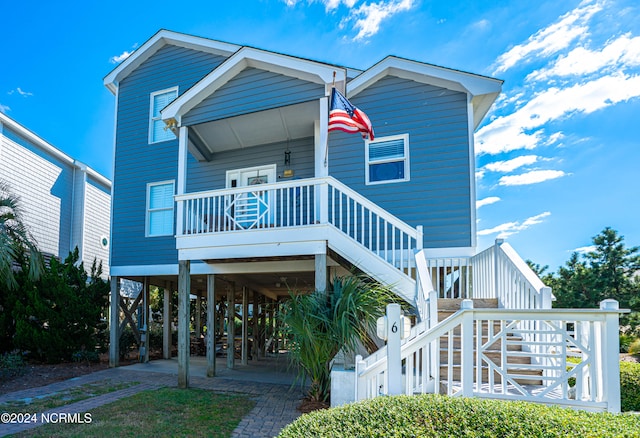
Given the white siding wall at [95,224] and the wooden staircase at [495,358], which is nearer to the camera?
the wooden staircase at [495,358]

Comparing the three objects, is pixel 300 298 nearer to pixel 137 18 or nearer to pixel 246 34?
pixel 246 34

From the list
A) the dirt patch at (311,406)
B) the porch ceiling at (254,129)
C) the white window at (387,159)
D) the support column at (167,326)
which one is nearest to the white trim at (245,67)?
the porch ceiling at (254,129)

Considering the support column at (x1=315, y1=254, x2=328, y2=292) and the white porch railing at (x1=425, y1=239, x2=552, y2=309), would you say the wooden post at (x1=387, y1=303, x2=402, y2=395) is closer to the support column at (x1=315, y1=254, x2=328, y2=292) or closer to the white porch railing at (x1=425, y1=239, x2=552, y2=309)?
the white porch railing at (x1=425, y1=239, x2=552, y2=309)

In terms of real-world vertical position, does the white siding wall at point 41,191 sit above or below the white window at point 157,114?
below

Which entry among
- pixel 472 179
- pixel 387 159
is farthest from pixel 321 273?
pixel 472 179

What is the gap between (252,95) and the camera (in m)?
7.54

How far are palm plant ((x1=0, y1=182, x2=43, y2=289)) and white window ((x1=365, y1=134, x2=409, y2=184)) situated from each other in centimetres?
729

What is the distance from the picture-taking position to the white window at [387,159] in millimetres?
8188

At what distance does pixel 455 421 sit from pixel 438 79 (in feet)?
22.9

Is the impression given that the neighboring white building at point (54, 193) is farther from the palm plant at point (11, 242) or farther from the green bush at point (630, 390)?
the green bush at point (630, 390)

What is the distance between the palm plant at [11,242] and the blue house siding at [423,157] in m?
6.65

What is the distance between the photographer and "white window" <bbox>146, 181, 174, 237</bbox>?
1028cm

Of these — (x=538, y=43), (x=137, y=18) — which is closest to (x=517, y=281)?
(x=538, y=43)

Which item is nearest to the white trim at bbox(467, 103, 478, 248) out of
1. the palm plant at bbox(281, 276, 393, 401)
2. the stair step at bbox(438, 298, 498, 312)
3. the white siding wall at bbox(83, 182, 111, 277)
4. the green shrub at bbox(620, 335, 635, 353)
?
the stair step at bbox(438, 298, 498, 312)
